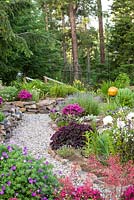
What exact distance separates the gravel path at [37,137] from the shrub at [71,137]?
20cm

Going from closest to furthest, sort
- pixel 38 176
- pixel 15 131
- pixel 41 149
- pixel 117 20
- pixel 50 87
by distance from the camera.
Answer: pixel 38 176 < pixel 41 149 < pixel 15 131 < pixel 50 87 < pixel 117 20

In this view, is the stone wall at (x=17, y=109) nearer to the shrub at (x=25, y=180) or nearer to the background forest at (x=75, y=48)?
the shrub at (x=25, y=180)

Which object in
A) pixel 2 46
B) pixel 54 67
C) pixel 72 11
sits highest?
pixel 72 11

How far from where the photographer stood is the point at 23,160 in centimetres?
305

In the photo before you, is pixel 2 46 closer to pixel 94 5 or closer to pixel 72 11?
pixel 72 11

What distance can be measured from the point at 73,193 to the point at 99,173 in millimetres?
1020

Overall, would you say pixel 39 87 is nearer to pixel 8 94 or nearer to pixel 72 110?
pixel 8 94

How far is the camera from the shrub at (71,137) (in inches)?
184

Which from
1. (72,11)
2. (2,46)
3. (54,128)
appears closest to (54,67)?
(72,11)

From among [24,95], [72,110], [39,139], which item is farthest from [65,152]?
[24,95]

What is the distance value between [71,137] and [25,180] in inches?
77.9

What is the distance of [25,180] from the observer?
2.84 meters

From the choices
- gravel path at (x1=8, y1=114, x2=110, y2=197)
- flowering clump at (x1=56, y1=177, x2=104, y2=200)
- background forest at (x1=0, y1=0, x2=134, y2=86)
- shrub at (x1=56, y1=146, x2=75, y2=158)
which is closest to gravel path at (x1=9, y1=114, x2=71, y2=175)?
gravel path at (x1=8, y1=114, x2=110, y2=197)

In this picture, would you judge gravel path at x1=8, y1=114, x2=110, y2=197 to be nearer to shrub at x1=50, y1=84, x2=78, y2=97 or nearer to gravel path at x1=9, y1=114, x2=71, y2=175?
gravel path at x1=9, y1=114, x2=71, y2=175
